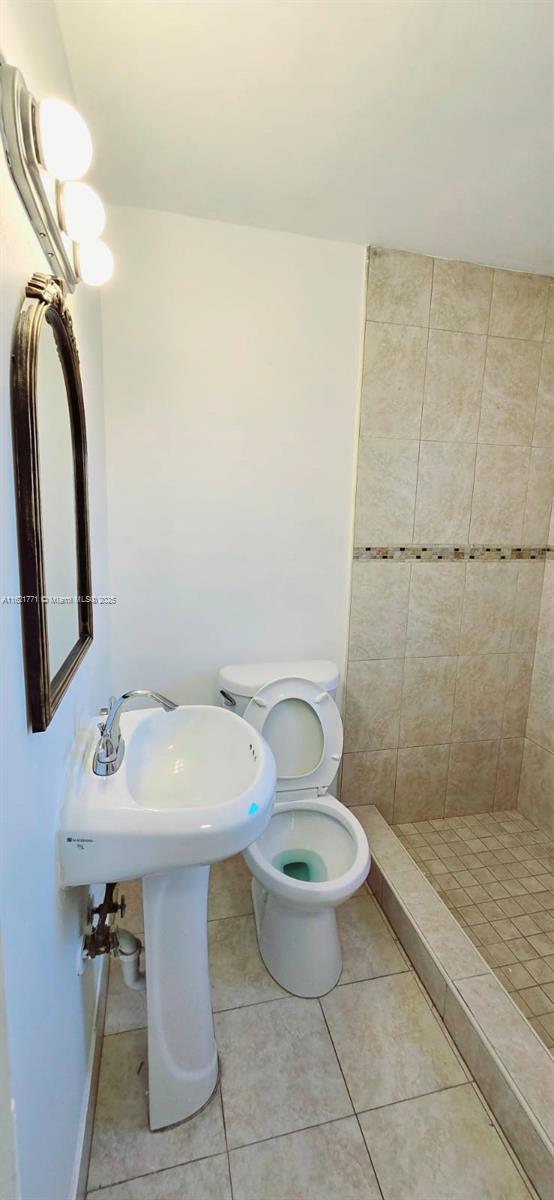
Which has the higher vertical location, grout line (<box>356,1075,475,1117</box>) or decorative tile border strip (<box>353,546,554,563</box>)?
decorative tile border strip (<box>353,546,554,563</box>)

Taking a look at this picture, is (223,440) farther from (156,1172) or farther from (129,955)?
(156,1172)

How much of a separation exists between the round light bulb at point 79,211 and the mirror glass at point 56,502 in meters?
0.19

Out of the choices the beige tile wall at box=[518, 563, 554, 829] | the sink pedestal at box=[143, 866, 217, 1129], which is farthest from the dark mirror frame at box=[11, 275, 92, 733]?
the beige tile wall at box=[518, 563, 554, 829]

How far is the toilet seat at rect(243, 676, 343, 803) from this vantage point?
1.64 metres

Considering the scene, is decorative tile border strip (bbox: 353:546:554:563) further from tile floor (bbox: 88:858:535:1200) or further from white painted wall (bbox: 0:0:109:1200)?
tile floor (bbox: 88:858:535:1200)

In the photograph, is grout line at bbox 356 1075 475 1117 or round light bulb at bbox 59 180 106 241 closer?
round light bulb at bbox 59 180 106 241

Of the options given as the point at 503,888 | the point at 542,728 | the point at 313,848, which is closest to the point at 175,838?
the point at 313,848

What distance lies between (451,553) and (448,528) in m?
0.10

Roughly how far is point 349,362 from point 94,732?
146cm

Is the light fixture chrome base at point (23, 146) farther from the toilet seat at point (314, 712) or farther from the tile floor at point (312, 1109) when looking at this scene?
the tile floor at point (312, 1109)

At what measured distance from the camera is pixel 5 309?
63cm

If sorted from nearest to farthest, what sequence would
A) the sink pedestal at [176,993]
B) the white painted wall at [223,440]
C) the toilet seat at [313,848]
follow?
1. the sink pedestal at [176,993]
2. the toilet seat at [313,848]
3. the white painted wall at [223,440]

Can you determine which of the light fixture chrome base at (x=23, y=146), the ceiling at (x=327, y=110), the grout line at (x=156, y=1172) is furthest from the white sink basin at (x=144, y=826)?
the ceiling at (x=327, y=110)

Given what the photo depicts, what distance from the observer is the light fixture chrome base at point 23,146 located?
0.60 meters
